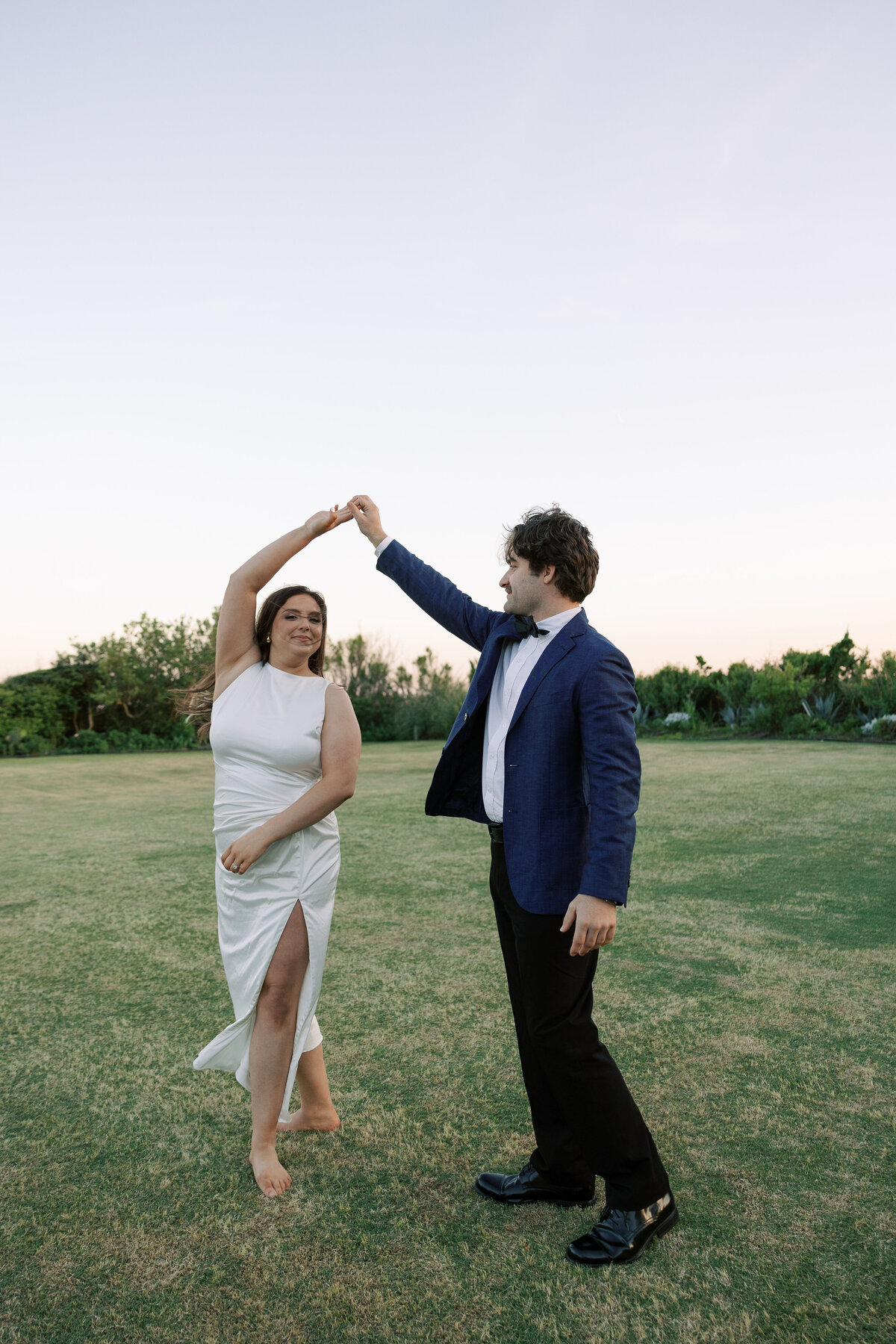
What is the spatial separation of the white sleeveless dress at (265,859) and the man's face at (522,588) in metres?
0.67

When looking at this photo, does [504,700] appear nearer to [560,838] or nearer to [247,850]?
[560,838]

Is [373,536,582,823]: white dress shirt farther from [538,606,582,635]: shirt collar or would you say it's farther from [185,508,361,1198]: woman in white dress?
[185,508,361,1198]: woman in white dress

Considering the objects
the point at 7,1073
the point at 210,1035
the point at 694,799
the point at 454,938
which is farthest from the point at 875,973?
the point at 694,799

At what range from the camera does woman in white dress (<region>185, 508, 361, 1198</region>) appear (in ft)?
8.50

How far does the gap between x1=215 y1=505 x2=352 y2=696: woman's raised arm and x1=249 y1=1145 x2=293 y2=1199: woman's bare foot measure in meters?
1.36

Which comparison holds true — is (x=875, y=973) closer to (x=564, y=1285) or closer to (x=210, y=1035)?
(x=564, y=1285)

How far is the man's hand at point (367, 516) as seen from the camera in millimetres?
2838

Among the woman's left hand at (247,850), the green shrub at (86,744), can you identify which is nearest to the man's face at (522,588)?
the woman's left hand at (247,850)

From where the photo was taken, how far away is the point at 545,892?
2250 mm

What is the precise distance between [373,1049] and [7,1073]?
1364mm

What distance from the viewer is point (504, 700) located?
2.46 m

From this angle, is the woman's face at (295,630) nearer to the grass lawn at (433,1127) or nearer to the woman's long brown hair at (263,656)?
the woman's long brown hair at (263,656)

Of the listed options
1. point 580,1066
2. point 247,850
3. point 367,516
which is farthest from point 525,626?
point 580,1066

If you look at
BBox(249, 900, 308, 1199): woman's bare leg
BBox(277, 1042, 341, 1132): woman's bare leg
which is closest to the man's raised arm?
BBox(249, 900, 308, 1199): woman's bare leg
